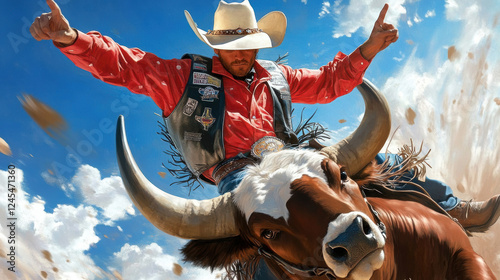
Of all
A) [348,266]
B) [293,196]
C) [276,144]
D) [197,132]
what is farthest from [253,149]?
[348,266]

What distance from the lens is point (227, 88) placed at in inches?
154

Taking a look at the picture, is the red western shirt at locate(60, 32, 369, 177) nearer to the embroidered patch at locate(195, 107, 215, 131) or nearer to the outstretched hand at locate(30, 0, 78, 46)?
the embroidered patch at locate(195, 107, 215, 131)

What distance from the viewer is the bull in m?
2.35

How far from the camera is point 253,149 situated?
3.58 m

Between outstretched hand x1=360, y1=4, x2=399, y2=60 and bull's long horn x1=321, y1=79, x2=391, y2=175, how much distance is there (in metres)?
0.67

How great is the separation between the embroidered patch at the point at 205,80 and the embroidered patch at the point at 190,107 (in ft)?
0.51

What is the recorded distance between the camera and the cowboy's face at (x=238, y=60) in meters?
3.90

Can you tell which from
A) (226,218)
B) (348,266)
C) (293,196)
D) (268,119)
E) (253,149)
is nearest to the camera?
(348,266)

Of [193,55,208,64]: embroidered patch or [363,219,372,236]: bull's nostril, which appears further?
[193,55,208,64]: embroidered patch

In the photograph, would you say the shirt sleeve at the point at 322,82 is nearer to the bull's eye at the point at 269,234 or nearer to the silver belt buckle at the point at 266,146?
the silver belt buckle at the point at 266,146

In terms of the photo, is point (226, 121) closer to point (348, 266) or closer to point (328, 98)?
point (328, 98)

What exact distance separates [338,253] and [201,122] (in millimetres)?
1792

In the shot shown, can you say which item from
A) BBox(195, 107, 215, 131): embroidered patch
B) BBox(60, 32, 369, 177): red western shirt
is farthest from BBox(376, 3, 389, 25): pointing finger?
BBox(195, 107, 215, 131): embroidered patch

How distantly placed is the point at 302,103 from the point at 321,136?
21.0 inches
